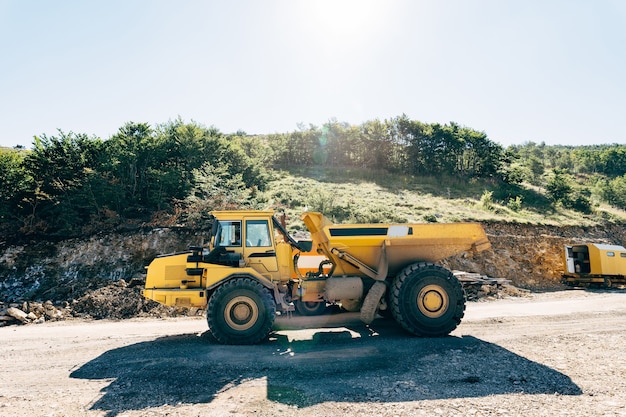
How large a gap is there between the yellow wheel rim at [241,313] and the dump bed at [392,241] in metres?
2.10

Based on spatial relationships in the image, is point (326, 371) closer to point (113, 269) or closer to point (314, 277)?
point (314, 277)

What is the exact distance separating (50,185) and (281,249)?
16.5 meters

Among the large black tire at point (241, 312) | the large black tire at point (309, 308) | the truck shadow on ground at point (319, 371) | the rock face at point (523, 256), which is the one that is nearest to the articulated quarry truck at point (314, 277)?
the large black tire at point (241, 312)

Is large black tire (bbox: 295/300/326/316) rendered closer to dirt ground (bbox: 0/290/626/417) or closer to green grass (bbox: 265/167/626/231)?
dirt ground (bbox: 0/290/626/417)

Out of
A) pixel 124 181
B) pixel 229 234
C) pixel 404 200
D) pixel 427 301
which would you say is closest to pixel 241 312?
pixel 229 234

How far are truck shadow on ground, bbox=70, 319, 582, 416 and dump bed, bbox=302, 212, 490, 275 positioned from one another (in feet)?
5.53

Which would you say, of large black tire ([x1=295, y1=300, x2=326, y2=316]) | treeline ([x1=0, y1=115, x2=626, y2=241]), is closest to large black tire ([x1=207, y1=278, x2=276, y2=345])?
large black tire ([x1=295, y1=300, x2=326, y2=316])

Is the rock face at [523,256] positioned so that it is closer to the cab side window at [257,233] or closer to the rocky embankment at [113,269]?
the rocky embankment at [113,269]

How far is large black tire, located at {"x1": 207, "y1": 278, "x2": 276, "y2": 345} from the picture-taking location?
302 inches

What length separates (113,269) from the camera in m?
16.6

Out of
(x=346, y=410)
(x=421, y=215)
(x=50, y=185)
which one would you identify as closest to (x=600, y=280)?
(x=421, y=215)

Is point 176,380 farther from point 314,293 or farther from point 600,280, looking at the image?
point 600,280

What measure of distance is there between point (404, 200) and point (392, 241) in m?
26.4

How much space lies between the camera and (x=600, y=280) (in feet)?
59.5
